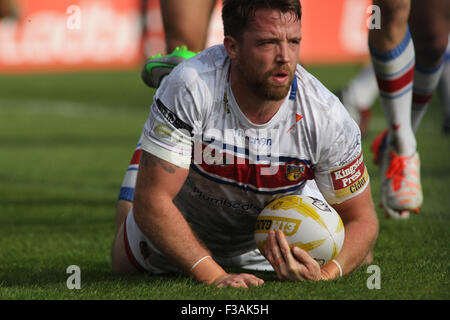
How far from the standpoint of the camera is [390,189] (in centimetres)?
460

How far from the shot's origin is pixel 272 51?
3.07m

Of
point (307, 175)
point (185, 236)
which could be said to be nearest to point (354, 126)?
point (307, 175)

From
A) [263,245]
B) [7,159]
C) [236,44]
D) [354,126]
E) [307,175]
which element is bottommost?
[7,159]

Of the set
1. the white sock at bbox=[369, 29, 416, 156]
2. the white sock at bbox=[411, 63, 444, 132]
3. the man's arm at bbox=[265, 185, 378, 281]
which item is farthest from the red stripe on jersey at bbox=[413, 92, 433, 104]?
the man's arm at bbox=[265, 185, 378, 281]

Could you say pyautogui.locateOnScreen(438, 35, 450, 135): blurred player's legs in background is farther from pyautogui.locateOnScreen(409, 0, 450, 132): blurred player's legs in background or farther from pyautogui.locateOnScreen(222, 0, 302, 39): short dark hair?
pyautogui.locateOnScreen(222, 0, 302, 39): short dark hair

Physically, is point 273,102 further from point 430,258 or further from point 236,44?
point 430,258

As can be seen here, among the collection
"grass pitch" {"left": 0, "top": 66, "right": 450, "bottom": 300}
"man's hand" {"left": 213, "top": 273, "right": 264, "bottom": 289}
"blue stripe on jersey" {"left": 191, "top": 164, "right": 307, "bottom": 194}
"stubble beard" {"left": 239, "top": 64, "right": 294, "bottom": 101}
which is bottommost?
"grass pitch" {"left": 0, "top": 66, "right": 450, "bottom": 300}

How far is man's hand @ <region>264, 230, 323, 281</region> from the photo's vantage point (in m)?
3.19

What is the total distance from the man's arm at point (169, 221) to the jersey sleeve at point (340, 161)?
48cm

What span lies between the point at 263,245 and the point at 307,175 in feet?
1.09

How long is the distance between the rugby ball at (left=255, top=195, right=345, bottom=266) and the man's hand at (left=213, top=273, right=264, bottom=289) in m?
0.20
